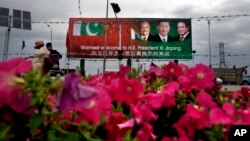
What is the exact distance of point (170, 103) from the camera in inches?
49.4

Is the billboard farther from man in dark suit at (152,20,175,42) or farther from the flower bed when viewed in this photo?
the flower bed

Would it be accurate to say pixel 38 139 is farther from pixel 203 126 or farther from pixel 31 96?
pixel 203 126

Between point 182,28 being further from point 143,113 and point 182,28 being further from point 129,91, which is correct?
Answer: point 143,113

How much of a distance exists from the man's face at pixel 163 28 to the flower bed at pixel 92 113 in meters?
36.3

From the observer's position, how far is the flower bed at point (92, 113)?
2.99 feet

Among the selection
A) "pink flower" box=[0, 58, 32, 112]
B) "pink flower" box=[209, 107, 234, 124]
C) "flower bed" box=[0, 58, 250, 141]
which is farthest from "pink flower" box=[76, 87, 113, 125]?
"pink flower" box=[209, 107, 234, 124]

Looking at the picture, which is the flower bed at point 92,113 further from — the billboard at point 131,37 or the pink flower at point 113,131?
the billboard at point 131,37

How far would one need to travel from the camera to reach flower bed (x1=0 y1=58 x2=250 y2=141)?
0.91 metres

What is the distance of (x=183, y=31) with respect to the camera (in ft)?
122

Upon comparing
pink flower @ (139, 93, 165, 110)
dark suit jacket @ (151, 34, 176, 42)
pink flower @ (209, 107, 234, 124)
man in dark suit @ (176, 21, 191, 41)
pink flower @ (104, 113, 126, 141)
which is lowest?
pink flower @ (104, 113, 126, 141)

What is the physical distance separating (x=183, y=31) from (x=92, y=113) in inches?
1447

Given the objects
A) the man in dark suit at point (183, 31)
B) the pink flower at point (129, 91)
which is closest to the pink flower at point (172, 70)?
the pink flower at point (129, 91)

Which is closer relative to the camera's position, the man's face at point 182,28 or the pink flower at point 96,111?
the pink flower at point 96,111

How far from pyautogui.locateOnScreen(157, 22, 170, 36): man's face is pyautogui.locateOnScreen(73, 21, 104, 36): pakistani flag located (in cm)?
519
